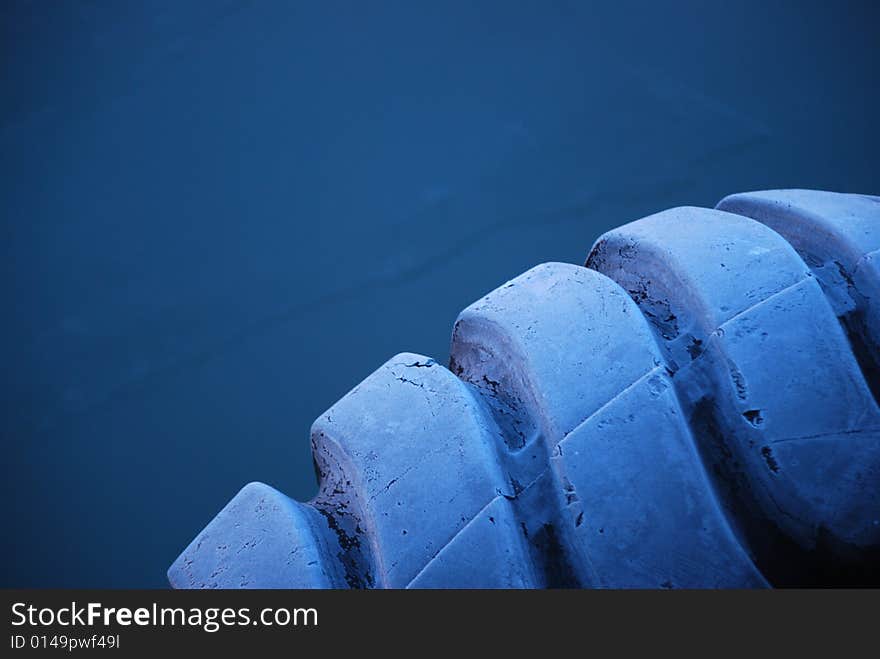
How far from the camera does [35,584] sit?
4.17 ft

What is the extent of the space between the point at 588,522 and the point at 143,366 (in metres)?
1.04

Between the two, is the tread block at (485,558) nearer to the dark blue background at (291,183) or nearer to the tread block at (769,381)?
the tread block at (769,381)

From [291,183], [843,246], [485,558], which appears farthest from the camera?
[291,183]

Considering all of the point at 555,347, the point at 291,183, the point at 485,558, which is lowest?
the point at 485,558

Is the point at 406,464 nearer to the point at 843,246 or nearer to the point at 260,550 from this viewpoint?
the point at 260,550

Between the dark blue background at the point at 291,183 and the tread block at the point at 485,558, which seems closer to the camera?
the tread block at the point at 485,558

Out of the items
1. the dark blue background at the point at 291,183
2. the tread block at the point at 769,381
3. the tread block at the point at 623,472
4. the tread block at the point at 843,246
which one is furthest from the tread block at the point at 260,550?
the dark blue background at the point at 291,183

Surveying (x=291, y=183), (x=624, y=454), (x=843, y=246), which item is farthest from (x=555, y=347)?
(x=291, y=183)

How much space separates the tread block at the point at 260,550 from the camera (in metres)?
0.67

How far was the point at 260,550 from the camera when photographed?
2.26 feet

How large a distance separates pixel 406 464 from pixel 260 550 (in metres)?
0.14

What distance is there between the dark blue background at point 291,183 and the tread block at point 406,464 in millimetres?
622

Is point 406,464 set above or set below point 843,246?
below

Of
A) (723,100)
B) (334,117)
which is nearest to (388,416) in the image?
(334,117)
